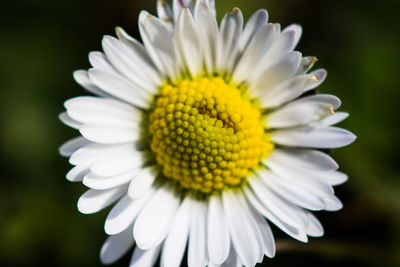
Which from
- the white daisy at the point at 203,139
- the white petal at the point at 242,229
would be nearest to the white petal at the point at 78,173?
the white daisy at the point at 203,139

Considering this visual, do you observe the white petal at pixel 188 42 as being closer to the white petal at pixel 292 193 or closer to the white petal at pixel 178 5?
the white petal at pixel 178 5

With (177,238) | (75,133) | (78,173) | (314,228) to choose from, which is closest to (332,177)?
(314,228)

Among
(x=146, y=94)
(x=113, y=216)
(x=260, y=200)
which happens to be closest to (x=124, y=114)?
(x=146, y=94)

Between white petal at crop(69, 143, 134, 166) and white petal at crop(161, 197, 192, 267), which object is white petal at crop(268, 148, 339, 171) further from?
white petal at crop(69, 143, 134, 166)

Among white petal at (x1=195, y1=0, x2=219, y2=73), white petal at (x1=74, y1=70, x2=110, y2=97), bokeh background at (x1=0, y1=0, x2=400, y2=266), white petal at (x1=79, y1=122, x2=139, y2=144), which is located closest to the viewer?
white petal at (x1=195, y1=0, x2=219, y2=73)

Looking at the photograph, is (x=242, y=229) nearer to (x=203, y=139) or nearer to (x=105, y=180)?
(x=203, y=139)

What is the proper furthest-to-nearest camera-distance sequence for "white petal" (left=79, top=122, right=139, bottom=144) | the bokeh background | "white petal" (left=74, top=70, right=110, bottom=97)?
the bokeh background → "white petal" (left=74, top=70, right=110, bottom=97) → "white petal" (left=79, top=122, right=139, bottom=144)

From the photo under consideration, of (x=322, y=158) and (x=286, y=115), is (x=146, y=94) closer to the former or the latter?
(x=286, y=115)

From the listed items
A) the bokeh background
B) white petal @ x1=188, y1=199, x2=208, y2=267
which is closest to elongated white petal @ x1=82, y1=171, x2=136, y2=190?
white petal @ x1=188, y1=199, x2=208, y2=267
